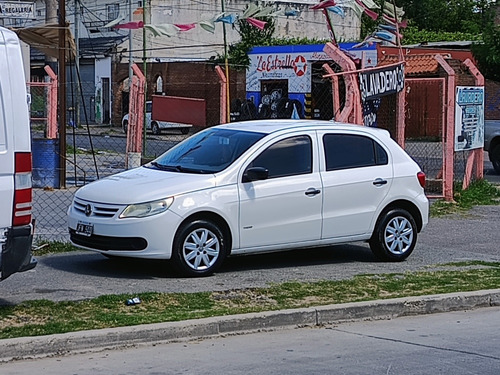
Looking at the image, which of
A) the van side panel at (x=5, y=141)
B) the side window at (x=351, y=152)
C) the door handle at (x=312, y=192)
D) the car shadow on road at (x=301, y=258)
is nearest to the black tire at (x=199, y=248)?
the car shadow on road at (x=301, y=258)

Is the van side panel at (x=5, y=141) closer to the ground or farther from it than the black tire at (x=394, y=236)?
farther from it

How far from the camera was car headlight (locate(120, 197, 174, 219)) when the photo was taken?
984cm

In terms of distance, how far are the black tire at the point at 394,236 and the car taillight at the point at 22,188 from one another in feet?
16.0

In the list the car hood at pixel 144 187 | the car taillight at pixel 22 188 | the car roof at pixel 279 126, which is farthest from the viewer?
the car roof at pixel 279 126

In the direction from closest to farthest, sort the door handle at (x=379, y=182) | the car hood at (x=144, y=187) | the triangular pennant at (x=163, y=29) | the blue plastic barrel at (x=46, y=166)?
the car hood at (x=144, y=187)
the door handle at (x=379, y=182)
the blue plastic barrel at (x=46, y=166)
the triangular pennant at (x=163, y=29)

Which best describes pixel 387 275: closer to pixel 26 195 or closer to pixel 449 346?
pixel 449 346

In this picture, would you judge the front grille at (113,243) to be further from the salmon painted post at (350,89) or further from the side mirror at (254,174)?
the salmon painted post at (350,89)

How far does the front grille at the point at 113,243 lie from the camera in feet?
32.2

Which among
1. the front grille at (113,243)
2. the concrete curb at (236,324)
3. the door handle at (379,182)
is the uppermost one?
the door handle at (379,182)

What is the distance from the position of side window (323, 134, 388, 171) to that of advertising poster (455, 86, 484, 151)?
19.7ft

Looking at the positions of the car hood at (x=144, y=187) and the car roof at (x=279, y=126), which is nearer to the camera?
the car hood at (x=144, y=187)

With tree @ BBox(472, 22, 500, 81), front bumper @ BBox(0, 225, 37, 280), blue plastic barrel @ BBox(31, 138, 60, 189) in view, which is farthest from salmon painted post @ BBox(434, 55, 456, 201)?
front bumper @ BBox(0, 225, 37, 280)

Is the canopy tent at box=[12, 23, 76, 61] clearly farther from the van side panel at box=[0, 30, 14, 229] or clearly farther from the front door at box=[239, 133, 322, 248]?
the van side panel at box=[0, 30, 14, 229]

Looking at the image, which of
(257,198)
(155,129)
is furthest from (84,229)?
(155,129)
